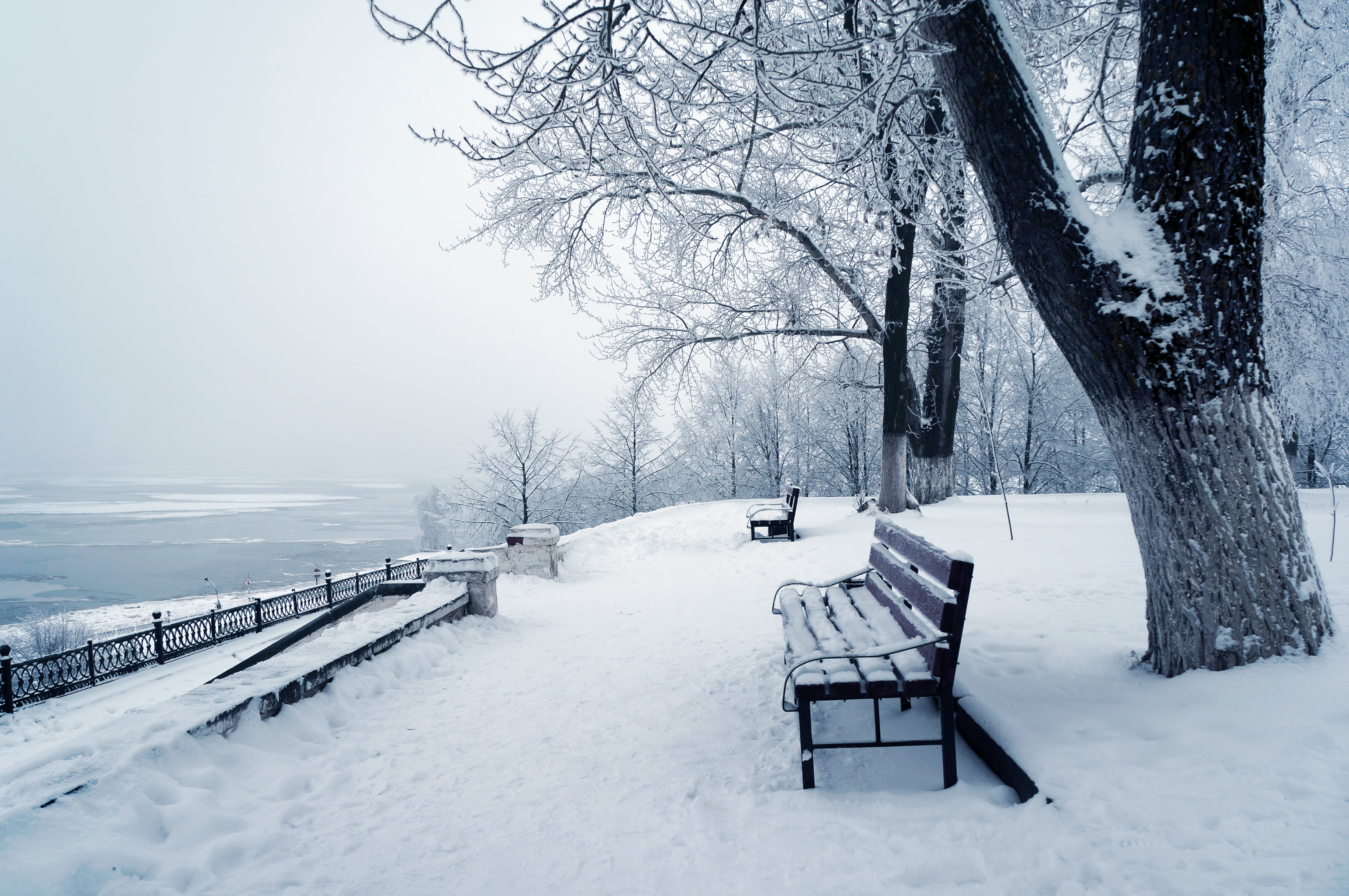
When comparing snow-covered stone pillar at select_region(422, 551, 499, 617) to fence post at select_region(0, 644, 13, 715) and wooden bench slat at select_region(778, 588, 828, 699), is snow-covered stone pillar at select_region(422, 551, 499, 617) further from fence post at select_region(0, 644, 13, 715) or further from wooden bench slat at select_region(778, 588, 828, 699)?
fence post at select_region(0, 644, 13, 715)

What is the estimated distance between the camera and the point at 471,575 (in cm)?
589

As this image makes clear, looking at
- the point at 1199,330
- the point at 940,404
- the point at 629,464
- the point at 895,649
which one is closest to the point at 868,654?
the point at 895,649

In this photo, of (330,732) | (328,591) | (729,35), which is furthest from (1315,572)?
(328,591)

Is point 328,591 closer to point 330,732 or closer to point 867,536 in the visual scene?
point 867,536

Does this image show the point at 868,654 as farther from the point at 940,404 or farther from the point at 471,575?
the point at 940,404

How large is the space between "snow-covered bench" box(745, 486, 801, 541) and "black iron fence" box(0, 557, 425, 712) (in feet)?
16.7

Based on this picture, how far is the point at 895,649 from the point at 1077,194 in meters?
2.18

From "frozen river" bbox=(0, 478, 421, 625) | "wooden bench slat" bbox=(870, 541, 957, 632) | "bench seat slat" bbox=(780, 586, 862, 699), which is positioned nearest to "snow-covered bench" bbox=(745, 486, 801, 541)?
"wooden bench slat" bbox=(870, 541, 957, 632)

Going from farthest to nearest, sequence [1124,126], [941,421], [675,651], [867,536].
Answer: [941,421] < [867,536] < [1124,126] < [675,651]

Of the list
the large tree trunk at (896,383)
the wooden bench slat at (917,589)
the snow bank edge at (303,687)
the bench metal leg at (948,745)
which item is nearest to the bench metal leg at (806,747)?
the bench metal leg at (948,745)

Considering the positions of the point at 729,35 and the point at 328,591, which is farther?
the point at 328,591

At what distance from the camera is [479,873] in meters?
2.09

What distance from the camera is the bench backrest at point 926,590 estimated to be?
2.48m

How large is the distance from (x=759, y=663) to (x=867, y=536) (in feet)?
16.7
